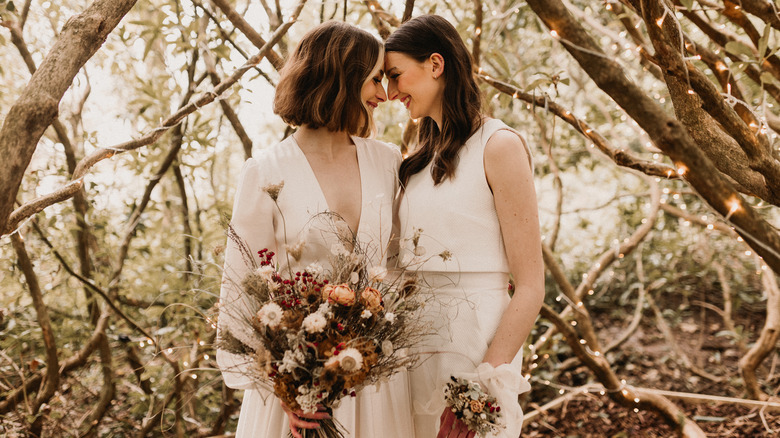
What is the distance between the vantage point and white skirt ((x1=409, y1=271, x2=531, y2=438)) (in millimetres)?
1483

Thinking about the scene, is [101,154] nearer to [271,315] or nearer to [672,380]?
[271,315]

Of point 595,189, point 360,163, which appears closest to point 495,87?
point 360,163

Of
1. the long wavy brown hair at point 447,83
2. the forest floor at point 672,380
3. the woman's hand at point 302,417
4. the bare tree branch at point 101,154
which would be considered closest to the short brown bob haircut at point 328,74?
the long wavy brown hair at point 447,83

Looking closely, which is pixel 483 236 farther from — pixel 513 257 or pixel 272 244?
pixel 272 244

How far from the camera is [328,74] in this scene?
158cm

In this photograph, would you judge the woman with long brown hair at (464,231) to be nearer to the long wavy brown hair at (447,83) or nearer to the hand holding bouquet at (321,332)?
the long wavy brown hair at (447,83)

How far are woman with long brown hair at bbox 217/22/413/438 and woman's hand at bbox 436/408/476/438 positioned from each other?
179 millimetres

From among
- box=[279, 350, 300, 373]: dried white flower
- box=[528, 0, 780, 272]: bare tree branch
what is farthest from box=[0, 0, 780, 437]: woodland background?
box=[279, 350, 300, 373]: dried white flower

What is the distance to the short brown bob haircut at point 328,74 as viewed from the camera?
1.58m

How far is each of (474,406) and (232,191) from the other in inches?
141

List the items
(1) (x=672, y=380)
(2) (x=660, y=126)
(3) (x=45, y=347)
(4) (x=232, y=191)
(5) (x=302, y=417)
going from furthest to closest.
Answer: (4) (x=232, y=191)
(1) (x=672, y=380)
(3) (x=45, y=347)
(5) (x=302, y=417)
(2) (x=660, y=126)

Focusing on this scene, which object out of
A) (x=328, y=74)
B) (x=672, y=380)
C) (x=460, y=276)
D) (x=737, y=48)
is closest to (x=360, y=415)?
(x=460, y=276)

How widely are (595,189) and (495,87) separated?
4.01 metres

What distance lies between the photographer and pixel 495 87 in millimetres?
2234
